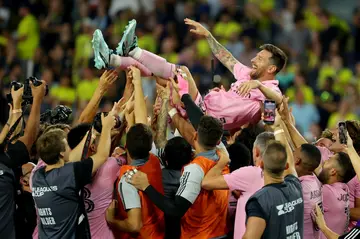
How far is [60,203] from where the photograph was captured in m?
7.17

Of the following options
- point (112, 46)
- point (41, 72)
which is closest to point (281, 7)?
point (112, 46)

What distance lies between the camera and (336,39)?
16953mm

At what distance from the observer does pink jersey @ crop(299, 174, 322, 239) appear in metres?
7.52

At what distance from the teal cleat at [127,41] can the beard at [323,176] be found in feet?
7.23

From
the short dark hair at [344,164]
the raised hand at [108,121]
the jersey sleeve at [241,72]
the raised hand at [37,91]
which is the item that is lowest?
the short dark hair at [344,164]

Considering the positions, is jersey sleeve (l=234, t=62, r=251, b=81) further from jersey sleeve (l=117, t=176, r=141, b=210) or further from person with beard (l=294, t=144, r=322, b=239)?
jersey sleeve (l=117, t=176, r=141, b=210)

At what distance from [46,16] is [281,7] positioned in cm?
505

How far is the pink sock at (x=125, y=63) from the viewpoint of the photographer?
8328 mm

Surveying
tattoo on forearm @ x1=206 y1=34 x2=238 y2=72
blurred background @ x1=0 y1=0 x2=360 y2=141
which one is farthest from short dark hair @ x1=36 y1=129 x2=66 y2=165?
blurred background @ x1=0 y1=0 x2=360 y2=141

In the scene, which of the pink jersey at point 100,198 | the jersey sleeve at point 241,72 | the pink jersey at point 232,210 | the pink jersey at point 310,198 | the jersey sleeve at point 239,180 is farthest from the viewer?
the jersey sleeve at point 241,72

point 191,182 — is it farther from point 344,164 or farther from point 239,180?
point 344,164

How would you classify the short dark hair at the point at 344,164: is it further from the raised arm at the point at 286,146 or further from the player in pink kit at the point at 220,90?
the player in pink kit at the point at 220,90

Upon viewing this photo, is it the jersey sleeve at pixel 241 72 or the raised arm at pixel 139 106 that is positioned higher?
the jersey sleeve at pixel 241 72

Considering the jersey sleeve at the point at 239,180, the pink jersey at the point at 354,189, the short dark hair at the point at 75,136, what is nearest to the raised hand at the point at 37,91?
the short dark hair at the point at 75,136
